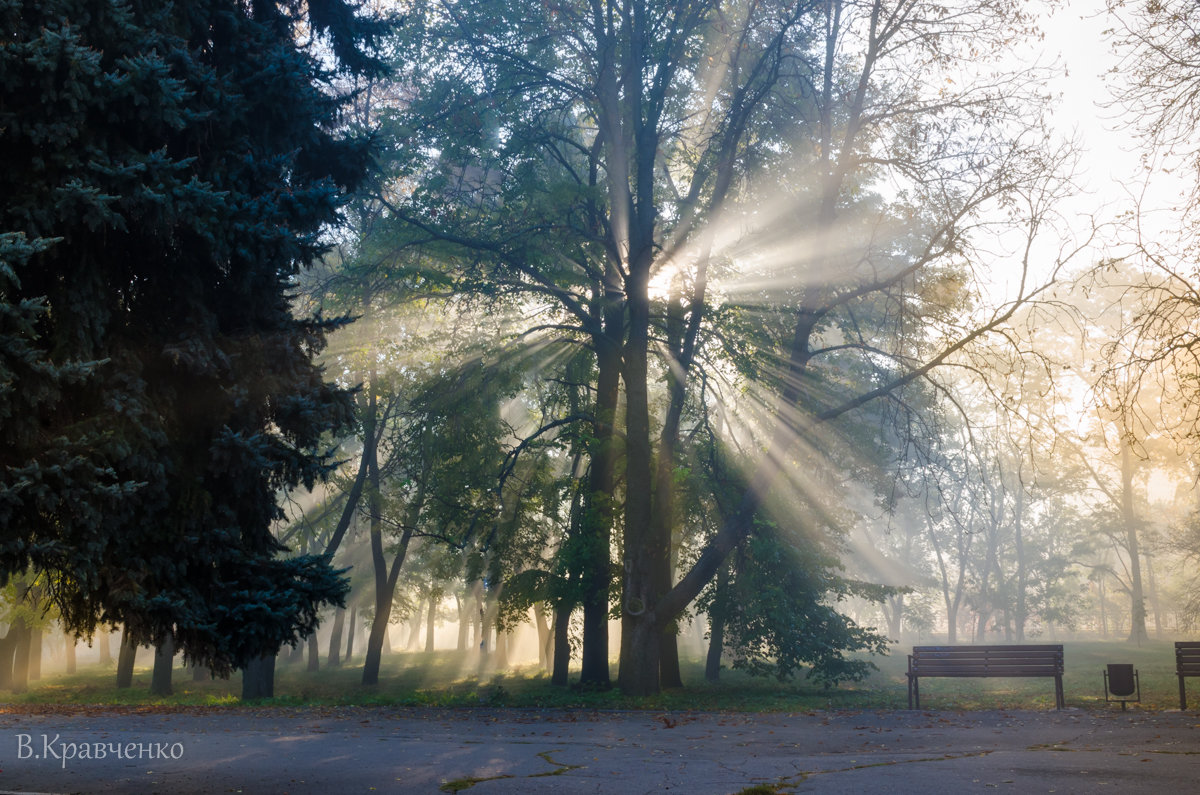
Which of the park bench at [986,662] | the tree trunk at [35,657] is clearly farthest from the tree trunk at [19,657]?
the park bench at [986,662]

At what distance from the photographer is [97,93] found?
713cm

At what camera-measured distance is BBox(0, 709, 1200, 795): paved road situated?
277 inches

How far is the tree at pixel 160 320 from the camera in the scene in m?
6.72

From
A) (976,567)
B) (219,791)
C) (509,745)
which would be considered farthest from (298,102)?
(976,567)

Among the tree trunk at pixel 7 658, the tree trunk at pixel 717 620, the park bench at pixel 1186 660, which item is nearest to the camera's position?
the park bench at pixel 1186 660

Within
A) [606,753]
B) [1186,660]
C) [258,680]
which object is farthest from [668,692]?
[258,680]

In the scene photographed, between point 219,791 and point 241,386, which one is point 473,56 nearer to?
point 241,386

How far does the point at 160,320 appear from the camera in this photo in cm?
826

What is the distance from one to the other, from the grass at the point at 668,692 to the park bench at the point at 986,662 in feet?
1.82

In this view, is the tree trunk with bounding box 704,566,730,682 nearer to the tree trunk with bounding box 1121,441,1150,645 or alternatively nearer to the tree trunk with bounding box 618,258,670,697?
the tree trunk with bounding box 618,258,670,697

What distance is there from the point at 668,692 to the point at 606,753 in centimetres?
861

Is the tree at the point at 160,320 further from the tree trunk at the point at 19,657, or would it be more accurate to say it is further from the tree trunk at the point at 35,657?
the tree trunk at the point at 35,657

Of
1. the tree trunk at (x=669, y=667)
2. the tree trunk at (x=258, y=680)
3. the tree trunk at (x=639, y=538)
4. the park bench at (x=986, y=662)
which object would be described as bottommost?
the tree trunk at (x=258, y=680)

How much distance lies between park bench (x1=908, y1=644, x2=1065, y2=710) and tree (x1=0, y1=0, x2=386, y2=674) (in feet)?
34.0
